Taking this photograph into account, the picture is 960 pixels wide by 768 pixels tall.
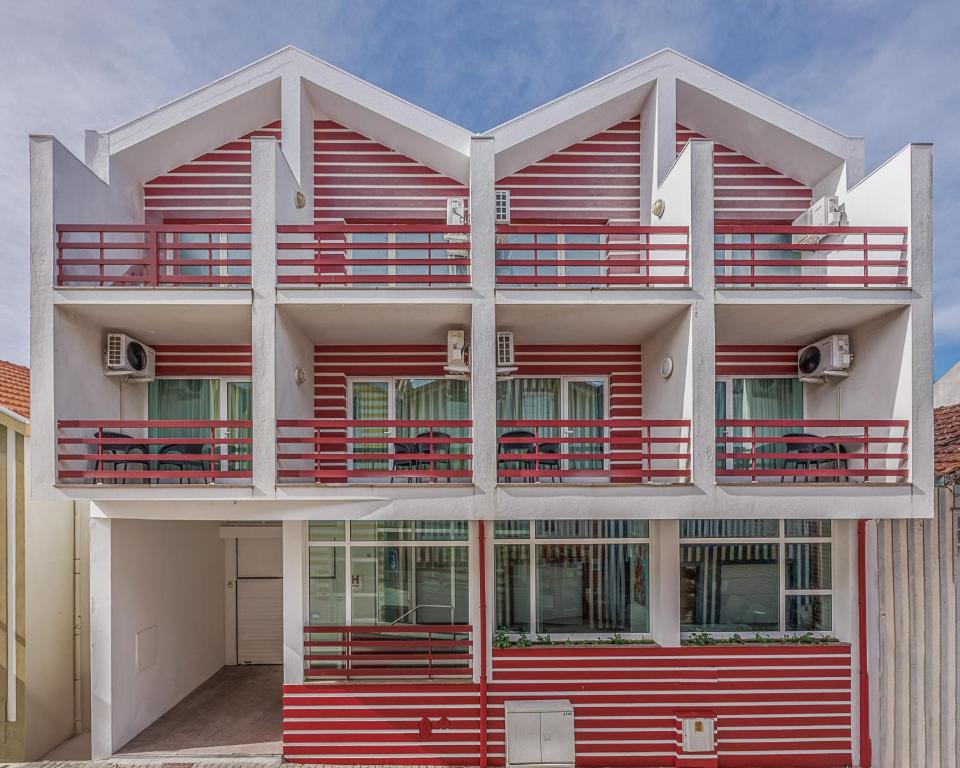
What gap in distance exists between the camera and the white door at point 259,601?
10.2 meters

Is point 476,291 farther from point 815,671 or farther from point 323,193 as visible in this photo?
point 815,671

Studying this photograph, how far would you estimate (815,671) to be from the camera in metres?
7.21

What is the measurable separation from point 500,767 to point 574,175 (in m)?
8.45

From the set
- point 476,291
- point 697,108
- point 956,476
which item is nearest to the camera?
point 476,291

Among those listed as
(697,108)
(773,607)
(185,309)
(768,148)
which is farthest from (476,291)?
(773,607)

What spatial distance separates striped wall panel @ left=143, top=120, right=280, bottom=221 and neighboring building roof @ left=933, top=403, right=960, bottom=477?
10482 mm

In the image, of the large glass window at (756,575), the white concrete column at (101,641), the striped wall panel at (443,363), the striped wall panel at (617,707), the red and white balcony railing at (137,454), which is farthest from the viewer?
the striped wall panel at (443,363)

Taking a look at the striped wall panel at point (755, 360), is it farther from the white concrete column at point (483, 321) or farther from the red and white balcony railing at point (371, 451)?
the red and white balcony railing at point (371, 451)

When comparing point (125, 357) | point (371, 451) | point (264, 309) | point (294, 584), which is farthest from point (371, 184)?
point (294, 584)

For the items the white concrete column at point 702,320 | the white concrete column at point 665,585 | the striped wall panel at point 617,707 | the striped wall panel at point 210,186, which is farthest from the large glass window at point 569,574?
the striped wall panel at point 210,186

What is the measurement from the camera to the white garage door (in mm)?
10227

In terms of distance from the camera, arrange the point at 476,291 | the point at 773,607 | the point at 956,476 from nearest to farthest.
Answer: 1. the point at 476,291
2. the point at 956,476
3. the point at 773,607

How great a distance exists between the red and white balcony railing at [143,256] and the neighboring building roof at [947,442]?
9.49 metres

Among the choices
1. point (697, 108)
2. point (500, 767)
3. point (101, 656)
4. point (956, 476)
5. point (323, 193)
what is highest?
point (697, 108)
